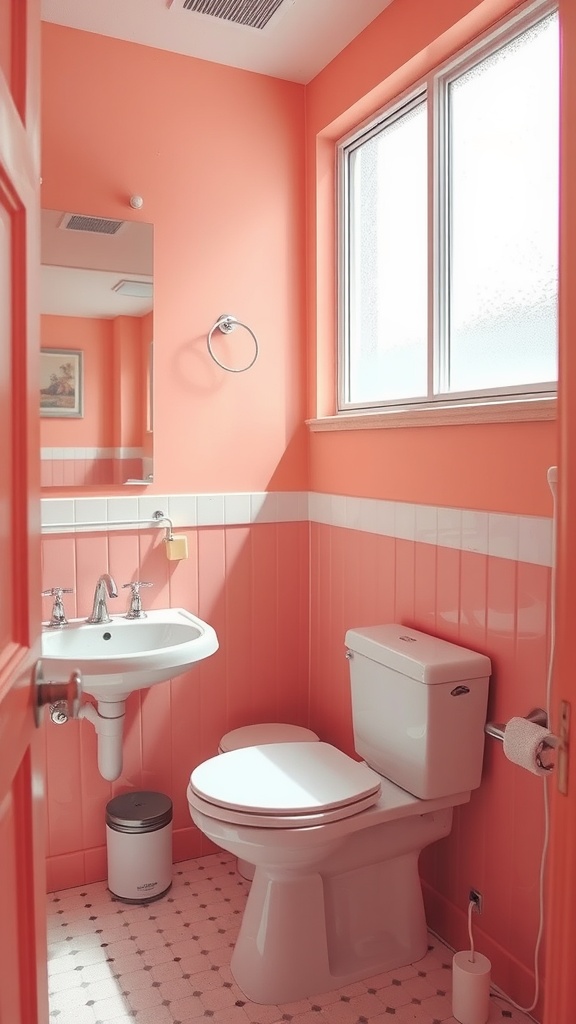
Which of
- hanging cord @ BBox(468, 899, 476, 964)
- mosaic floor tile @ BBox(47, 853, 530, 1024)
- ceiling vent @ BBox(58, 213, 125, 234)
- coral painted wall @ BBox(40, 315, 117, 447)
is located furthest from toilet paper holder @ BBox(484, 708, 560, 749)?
ceiling vent @ BBox(58, 213, 125, 234)

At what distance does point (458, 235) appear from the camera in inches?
84.3

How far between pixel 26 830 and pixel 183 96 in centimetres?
230

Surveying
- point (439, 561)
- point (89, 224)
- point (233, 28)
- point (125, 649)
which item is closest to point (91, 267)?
point (89, 224)

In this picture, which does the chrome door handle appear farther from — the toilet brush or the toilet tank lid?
the toilet brush

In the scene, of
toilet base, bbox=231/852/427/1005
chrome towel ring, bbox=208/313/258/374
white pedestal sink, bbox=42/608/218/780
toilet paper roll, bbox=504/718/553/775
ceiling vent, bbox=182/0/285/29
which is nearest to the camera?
toilet paper roll, bbox=504/718/553/775

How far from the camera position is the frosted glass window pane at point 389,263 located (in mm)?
2312

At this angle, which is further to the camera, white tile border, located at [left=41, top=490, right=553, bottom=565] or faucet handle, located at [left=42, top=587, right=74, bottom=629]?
faucet handle, located at [left=42, top=587, right=74, bottom=629]

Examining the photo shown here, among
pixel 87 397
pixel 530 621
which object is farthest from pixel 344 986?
pixel 87 397

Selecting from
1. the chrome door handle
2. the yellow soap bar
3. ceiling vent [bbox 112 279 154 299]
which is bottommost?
the chrome door handle

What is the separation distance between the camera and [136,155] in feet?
A: 8.01

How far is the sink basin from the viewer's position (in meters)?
2.00

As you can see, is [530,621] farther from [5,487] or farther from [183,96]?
[183,96]

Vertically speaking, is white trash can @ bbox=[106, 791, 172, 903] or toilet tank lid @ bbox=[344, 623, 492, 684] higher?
toilet tank lid @ bbox=[344, 623, 492, 684]

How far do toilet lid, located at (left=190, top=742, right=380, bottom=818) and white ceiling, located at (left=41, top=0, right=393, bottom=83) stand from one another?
2.02m
